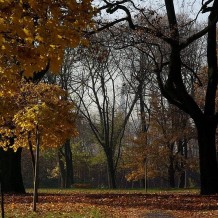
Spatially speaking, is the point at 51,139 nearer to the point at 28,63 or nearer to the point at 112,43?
the point at 112,43

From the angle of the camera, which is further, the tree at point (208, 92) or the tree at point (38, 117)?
the tree at point (208, 92)

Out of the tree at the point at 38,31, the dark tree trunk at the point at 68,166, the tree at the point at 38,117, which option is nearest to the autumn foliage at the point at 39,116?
the tree at the point at 38,117

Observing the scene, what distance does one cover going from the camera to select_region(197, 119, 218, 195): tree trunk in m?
16.5

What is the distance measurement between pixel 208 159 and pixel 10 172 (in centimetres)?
889

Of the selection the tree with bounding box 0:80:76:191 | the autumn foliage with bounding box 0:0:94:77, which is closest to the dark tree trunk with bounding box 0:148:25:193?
the tree with bounding box 0:80:76:191

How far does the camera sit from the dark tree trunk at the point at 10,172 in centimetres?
1940

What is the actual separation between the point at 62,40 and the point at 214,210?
7681mm

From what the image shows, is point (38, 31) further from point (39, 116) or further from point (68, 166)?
point (68, 166)

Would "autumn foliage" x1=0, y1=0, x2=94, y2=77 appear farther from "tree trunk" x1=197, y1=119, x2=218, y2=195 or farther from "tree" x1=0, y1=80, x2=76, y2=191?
"tree trunk" x1=197, y1=119, x2=218, y2=195

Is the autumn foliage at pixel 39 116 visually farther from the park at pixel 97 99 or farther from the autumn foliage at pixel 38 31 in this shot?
the autumn foliage at pixel 38 31

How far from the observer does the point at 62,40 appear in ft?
17.5

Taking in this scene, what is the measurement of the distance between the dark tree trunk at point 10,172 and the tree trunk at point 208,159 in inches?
326

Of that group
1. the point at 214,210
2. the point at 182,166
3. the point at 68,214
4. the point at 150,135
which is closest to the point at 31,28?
the point at 68,214

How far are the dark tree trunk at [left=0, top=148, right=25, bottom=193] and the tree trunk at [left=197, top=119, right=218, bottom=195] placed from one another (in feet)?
27.2
